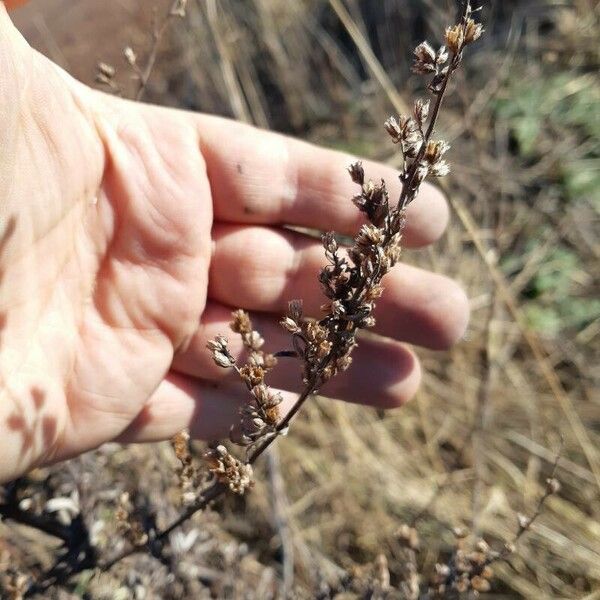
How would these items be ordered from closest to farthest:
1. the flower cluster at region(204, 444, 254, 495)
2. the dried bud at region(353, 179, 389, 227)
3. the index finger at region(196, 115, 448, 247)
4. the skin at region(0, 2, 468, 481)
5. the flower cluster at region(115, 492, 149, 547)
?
the dried bud at region(353, 179, 389, 227) → the flower cluster at region(204, 444, 254, 495) → the flower cluster at region(115, 492, 149, 547) → the skin at region(0, 2, 468, 481) → the index finger at region(196, 115, 448, 247)

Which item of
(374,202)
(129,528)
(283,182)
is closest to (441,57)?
(374,202)

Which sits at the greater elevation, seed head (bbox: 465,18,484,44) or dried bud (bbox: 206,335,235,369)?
seed head (bbox: 465,18,484,44)

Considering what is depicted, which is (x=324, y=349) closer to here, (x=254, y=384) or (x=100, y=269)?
(x=254, y=384)

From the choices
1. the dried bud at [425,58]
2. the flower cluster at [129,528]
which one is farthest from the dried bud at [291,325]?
the flower cluster at [129,528]

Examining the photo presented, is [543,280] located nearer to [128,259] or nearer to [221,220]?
[221,220]

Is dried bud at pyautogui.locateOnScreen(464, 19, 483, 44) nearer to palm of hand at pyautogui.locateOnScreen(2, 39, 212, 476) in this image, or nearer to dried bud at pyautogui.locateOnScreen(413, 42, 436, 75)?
dried bud at pyautogui.locateOnScreen(413, 42, 436, 75)

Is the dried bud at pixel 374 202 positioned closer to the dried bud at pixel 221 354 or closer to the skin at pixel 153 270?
the dried bud at pixel 221 354

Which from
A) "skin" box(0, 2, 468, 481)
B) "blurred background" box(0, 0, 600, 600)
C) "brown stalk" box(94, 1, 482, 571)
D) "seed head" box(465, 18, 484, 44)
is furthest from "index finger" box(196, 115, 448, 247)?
"seed head" box(465, 18, 484, 44)
